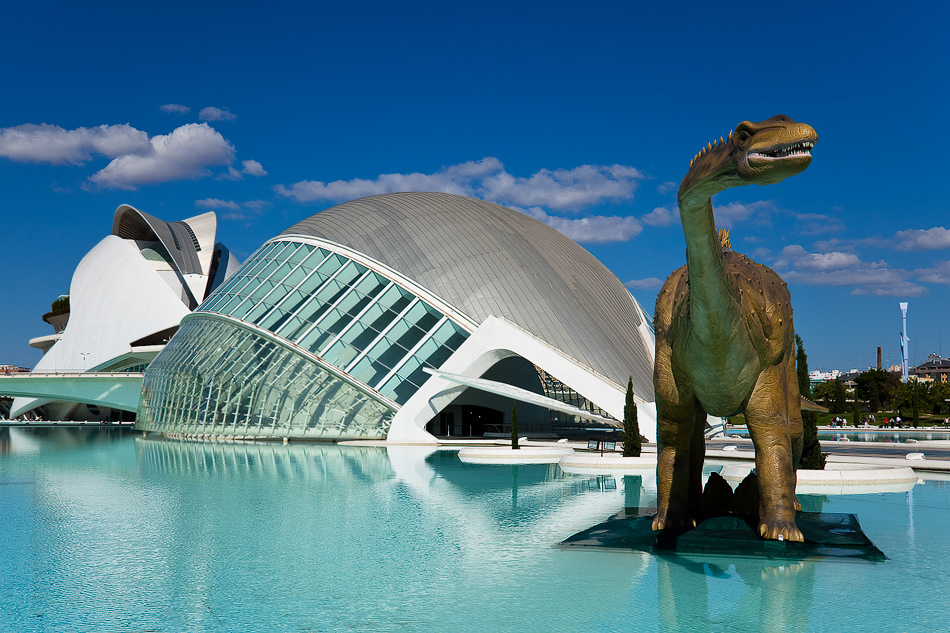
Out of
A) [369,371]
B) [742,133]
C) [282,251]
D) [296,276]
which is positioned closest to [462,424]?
[369,371]

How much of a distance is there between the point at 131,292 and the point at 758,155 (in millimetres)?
59561

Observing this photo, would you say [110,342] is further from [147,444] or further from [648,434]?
[648,434]

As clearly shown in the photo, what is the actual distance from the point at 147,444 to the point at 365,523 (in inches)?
875

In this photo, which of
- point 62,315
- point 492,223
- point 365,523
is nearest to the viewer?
point 365,523

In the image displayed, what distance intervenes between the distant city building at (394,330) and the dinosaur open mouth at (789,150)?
19321 mm

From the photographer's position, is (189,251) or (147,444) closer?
(147,444)

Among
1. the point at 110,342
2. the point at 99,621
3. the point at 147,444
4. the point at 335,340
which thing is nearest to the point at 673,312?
the point at 99,621

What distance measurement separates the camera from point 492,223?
34000mm

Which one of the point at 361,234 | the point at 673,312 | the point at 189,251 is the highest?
the point at 189,251

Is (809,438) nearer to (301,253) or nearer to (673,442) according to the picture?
(673,442)

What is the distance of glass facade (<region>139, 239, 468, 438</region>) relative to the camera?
92.8 feet

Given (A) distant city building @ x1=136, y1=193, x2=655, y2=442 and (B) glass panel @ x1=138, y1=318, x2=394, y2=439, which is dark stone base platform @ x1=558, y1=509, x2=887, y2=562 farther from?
(B) glass panel @ x1=138, y1=318, x2=394, y2=439

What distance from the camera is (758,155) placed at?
611 cm

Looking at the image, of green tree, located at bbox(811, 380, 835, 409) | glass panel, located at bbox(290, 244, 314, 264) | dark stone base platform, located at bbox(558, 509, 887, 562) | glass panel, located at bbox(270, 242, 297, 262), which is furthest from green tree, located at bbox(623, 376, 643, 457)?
green tree, located at bbox(811, 380, 835, 409)
